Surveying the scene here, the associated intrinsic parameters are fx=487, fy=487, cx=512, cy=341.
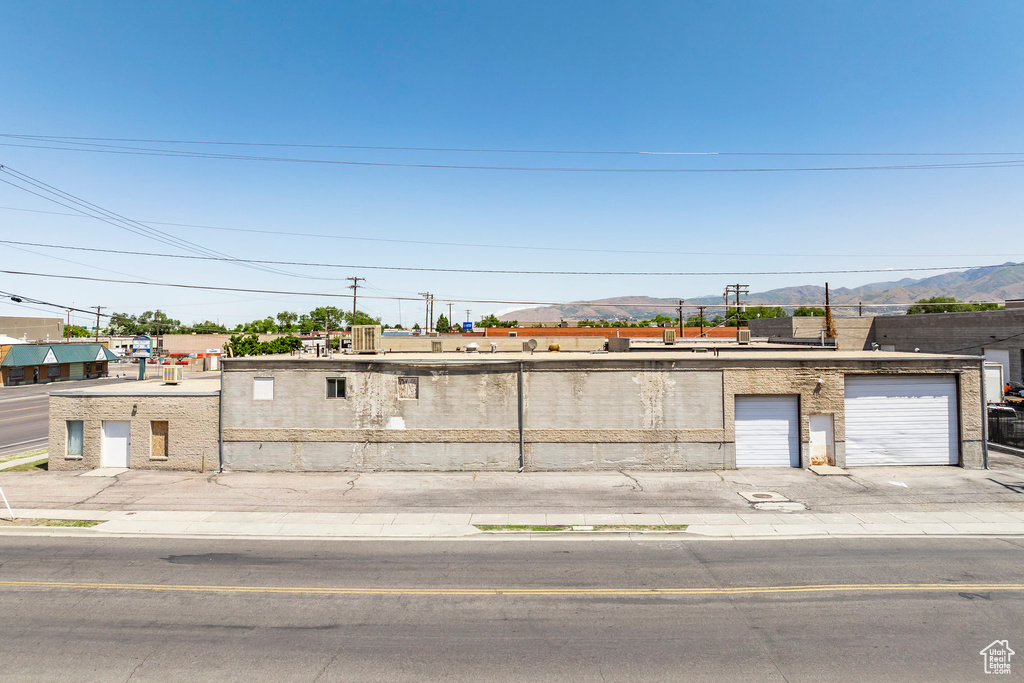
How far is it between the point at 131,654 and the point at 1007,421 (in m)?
35.2

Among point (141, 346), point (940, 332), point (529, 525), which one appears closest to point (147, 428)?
point (529, 525)

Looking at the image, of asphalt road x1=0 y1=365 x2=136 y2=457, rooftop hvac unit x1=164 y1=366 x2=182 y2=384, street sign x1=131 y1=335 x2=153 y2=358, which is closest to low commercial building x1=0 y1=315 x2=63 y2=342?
asphalt road x1=0 y1=365 x2=136 y2=457

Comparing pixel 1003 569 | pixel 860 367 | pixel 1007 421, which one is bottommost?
A: pixel 1003 569

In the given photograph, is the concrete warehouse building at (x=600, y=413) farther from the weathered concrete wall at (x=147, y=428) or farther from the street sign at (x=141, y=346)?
the street sign at (x=141, y=346)

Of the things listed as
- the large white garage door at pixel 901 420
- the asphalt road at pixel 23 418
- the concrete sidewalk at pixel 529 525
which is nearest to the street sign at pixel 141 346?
the asphalt road at pixel 23 418

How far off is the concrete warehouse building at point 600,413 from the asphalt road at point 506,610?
7.37m

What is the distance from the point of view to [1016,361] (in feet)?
145

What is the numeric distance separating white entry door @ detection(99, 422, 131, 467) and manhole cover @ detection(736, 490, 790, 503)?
25.5m

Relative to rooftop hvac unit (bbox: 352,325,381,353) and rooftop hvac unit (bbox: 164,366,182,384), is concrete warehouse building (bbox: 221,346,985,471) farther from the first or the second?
rooftop hvac unit (bbox: 164,366,182,384)

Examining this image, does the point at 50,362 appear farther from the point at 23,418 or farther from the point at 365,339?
the point at 365,339

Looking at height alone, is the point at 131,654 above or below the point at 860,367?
below

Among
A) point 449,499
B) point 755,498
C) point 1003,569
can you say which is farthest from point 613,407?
point 1003,569

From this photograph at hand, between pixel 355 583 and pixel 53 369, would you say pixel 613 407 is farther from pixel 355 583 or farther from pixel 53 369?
pixel 53 369

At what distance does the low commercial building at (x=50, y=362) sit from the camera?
64250mm
